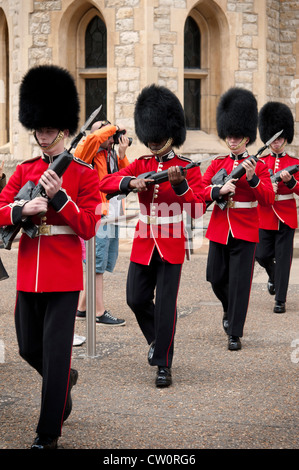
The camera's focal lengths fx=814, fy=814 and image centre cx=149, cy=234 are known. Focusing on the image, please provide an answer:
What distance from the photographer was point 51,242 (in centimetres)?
362

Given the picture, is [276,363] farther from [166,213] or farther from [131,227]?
[131,227]

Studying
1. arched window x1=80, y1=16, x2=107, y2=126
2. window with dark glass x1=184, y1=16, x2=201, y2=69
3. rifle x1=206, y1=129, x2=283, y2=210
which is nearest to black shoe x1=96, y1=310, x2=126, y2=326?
rifle x1=206, y1=129, x2=283, y2=210

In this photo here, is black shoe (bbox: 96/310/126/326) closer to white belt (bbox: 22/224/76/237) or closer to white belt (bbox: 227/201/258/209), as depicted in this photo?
white belt (bbox: 227/201/258/209)

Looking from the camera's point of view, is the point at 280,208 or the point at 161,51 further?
the point at 161,51

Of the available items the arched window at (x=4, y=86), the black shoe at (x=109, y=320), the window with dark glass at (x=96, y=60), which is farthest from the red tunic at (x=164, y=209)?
the arched window at (x=4, y=86)

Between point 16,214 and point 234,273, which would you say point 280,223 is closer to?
point 234,273

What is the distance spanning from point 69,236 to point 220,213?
2282mm

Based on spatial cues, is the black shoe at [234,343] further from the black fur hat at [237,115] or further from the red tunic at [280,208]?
the red tunic at [280,208]

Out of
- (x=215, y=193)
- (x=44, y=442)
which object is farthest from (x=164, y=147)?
(x=44, y=442)

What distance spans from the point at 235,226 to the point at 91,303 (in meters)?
1.17

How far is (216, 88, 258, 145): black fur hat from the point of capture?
591cm

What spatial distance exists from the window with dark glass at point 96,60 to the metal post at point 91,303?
7397mm

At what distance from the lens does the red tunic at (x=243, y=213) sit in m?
5.56

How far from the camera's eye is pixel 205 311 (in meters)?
6.82
